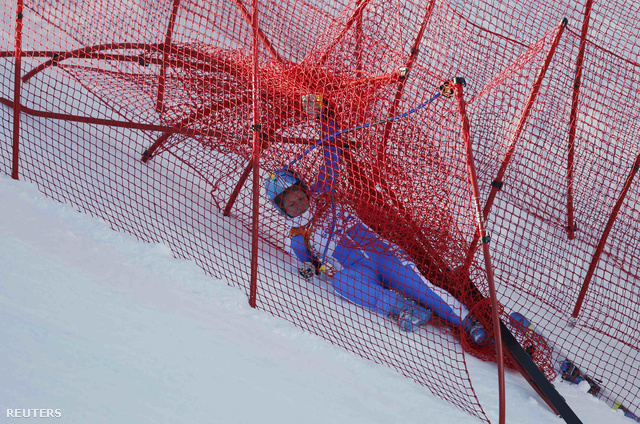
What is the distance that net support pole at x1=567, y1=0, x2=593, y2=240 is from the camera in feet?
10.6

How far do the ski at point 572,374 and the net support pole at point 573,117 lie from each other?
40.3 inches

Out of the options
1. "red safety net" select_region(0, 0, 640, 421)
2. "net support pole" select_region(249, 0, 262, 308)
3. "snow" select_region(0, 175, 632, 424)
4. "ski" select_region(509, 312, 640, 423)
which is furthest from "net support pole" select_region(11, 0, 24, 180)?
"ski" select_region(509, 312, 640, 423)

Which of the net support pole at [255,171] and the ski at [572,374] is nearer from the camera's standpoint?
the net support pole at [255,171]

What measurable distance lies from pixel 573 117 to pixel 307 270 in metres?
1.81

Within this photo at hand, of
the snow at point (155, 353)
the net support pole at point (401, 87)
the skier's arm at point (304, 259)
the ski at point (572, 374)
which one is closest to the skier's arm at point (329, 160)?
the net support pole at point (401, 87)

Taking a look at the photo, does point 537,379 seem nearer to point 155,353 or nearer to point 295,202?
point 295,202

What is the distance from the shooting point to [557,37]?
2.85 metres

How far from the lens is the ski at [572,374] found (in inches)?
115

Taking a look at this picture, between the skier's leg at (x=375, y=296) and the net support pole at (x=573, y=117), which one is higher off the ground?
the net support pole at (x=573, y=117)

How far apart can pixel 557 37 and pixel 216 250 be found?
6.26ft

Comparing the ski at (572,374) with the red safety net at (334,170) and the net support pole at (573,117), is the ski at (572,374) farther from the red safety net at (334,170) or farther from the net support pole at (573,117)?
the net support pole at (573,117)

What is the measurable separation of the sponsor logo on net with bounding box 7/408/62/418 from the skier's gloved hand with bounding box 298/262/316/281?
1.38 meters

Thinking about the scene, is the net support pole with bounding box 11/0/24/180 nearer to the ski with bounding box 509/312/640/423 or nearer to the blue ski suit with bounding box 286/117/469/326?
the blue ski suit with bounding box 286/117/469/326

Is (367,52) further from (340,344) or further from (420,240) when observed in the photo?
(340,344)
